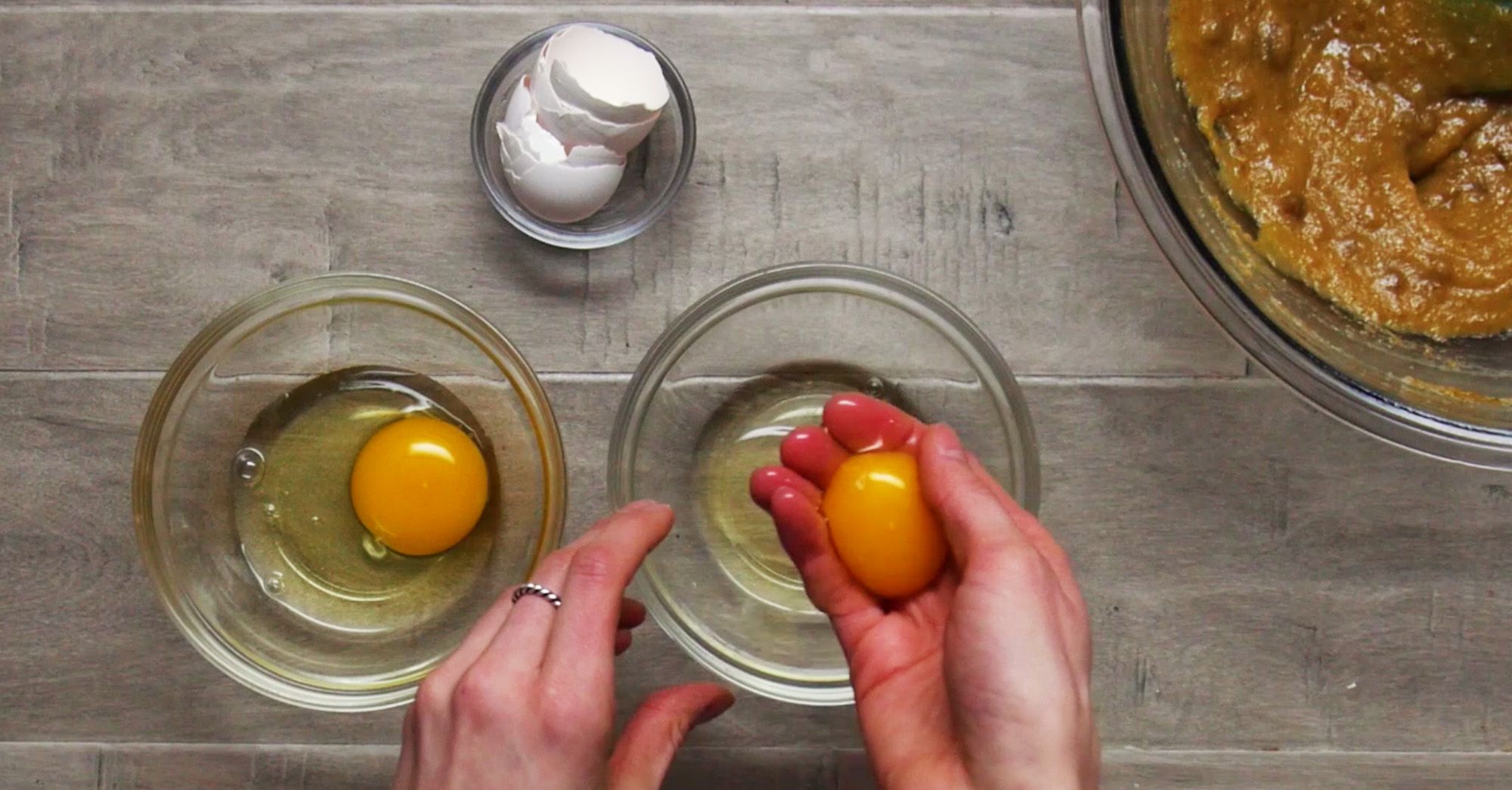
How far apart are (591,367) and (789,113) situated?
40 centimetres

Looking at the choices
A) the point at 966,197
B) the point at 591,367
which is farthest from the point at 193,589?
the point at 966,197

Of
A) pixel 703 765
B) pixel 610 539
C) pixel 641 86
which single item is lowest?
pixel 703 765

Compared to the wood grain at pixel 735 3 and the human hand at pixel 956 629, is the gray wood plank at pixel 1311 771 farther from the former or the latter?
the wood grain at pixel 735 3

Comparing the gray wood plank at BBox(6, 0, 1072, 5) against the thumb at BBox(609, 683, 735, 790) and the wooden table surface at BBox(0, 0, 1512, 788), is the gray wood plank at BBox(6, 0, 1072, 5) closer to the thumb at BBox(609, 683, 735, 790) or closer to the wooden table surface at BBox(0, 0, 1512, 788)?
the wooden table surface at BBox(0, 0, 1512, 788)

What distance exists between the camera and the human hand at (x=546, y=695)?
105 cm

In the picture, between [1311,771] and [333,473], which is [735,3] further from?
[1311,771]

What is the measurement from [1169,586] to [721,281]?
677 millimetres

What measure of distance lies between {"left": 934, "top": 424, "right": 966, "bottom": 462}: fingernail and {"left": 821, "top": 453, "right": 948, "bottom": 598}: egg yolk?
0.06 metres

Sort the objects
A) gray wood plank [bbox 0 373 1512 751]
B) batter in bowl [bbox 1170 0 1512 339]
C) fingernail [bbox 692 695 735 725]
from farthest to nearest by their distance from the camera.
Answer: gray wood plank [bbox 0 373 1512 751] → fingernail [bbox 692 695 735 725] → batter in bowl [bbox 1170 0 1512 339]

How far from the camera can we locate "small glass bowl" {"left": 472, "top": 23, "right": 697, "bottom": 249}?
1.35m

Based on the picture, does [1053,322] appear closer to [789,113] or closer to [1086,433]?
[1086,433]

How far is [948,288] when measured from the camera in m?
1.39

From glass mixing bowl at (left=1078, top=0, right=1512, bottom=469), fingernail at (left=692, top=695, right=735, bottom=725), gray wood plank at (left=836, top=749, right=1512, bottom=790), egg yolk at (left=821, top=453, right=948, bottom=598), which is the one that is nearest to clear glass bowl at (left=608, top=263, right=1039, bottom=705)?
fingernail at (left=692, top=695, right=735, bottom=725)

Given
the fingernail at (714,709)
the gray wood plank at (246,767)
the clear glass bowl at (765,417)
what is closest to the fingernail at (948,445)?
the clear glass bowl at (765,417)
